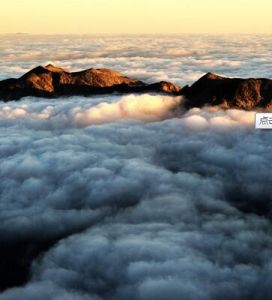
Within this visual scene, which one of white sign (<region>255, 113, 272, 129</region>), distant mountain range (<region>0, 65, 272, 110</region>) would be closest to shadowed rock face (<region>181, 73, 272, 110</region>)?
white sign (<region>255, 113, 272, 129</region>)

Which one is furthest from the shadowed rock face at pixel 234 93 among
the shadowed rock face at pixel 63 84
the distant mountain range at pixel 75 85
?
the shadowed rock face at pixel 63 84

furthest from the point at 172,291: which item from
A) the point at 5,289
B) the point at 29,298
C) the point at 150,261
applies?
the point at 5,289

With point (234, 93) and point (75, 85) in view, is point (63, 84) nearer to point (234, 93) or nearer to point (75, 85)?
point (75, 85)

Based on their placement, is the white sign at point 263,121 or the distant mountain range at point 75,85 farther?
the distant mountain range at point 75,85

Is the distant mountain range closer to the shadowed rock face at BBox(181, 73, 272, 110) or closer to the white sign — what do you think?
the shadowed rock face at BBox(181, 73, 272, 110)

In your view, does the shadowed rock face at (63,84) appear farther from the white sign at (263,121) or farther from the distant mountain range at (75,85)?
the white sign at (263,121)

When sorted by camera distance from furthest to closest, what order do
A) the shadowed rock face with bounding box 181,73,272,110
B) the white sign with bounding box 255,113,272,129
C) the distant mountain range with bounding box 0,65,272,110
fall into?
the distant mountain range with bounding box 0,65,272,110 → the shadowed rock face with bounding box 181,73,272,110 → the white sign with bounding box 255,113,272,129

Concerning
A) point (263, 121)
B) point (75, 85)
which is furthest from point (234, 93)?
point (75, 85)
